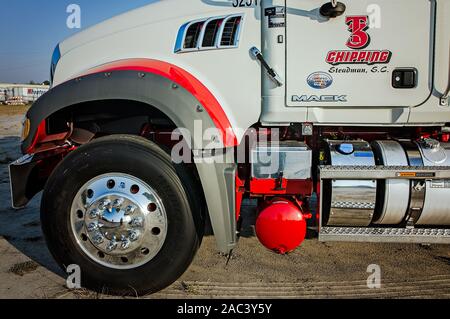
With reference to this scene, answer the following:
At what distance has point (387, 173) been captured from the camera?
2.74m

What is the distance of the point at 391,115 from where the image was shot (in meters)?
2.85

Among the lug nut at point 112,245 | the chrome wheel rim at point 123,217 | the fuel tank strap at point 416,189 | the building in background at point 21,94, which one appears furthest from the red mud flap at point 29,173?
the building in background at point 21,94

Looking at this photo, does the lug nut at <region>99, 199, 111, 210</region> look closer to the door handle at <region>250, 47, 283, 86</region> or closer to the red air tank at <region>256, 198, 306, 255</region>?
the red air tank at <region>256, 198, 306, 255</region>

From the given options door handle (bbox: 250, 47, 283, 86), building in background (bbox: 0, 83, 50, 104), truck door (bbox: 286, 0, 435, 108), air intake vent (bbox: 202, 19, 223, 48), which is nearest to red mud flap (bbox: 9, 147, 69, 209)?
air intake vent (bbox: 202, 19, 223, 48)

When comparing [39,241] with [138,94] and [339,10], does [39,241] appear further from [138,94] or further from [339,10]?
[339,10]

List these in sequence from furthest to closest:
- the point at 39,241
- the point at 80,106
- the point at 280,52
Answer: the point at 39,241
the point at 80,106
the point at 280,52

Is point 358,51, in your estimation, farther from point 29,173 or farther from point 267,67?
point 29,173

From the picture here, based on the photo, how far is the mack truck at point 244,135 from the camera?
107 inches

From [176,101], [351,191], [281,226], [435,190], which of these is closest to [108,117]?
[176,101]

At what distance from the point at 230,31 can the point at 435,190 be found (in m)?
1.96

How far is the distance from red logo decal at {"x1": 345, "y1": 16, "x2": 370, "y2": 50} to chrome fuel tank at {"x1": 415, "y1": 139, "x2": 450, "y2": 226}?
3.03 feet
